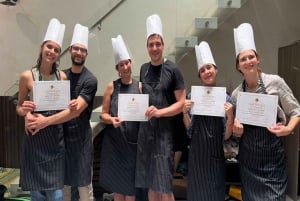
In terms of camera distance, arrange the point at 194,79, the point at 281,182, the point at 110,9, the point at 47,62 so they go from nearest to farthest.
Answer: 1. the point at 281,182
2. the point at 47,62
3. the point at 110,9
4. the point at 194,79

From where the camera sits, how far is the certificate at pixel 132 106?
2.01 metres

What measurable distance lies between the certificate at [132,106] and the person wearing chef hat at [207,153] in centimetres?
24

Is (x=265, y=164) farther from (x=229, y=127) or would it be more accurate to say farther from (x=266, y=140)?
(x=229, y=127)

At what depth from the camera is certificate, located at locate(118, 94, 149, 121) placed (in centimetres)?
201

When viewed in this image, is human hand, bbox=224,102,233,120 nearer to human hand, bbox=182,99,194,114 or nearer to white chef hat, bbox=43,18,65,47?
human hand, bbox=182,99,194,114

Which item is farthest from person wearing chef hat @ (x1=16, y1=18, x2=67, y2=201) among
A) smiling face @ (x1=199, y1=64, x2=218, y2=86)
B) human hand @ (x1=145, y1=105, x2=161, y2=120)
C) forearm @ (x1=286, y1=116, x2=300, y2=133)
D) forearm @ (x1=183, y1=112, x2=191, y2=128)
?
forearm @ (x1=286, y1=116, x2=300, y2=133)

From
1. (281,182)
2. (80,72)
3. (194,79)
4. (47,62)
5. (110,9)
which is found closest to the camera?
(281,182)

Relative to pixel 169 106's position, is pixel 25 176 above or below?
below

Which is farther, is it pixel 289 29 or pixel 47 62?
pixel 289 29

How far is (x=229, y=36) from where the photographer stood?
391 centimetres

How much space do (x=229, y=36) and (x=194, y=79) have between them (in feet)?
2.01

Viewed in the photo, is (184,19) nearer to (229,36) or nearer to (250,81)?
(229,36)

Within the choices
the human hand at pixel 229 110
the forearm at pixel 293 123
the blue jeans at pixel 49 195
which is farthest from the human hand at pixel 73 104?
the forearm at pixel 293 123

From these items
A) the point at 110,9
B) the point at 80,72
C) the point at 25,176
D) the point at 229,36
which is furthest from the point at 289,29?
the point at 25,176
